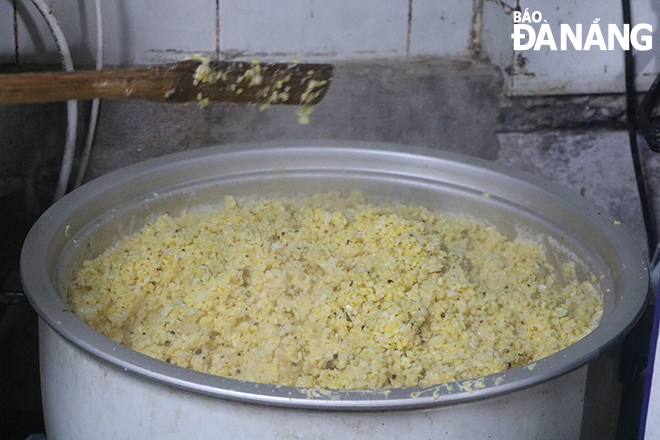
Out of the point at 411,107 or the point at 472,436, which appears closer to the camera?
the point at 472,436

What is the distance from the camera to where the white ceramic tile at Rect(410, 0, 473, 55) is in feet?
8.13

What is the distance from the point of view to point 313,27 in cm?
243

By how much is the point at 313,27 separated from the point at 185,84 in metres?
1.18

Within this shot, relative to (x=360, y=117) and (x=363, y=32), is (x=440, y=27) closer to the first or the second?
(x=363, y=32)

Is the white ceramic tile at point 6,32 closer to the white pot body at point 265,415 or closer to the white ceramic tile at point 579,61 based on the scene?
the white pot body at point 265,415

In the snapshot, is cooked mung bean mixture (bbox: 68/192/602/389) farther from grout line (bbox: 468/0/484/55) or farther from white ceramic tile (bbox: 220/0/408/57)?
grout line (bbox: 468/0/484/55)

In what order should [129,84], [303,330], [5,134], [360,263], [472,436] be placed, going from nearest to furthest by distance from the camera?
[472,436] < [129,84] < [303,330] < [360,263] < [5,134]

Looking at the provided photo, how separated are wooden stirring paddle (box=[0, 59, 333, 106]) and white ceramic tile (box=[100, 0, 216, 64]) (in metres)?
1.03

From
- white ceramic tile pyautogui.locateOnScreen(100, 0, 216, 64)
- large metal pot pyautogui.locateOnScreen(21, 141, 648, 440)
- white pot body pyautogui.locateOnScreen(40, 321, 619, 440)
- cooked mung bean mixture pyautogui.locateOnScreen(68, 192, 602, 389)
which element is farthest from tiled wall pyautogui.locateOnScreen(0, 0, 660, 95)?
white pot body pyautogui.locateOnScreen(40, 321, 619, 440)

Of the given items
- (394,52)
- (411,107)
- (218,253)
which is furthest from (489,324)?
(394,52)

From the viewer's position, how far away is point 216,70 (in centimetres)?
137

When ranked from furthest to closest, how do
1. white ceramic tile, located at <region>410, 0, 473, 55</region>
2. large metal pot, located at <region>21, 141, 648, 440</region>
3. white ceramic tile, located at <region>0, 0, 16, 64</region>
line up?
1. white ceramic tile, located at <region>410, 0, 473, 55</region>
2. white ceramic tile, located at <region>0, 0, 16, 64</region>
3. large metal pot, located at <region>21, 141, 648, 440</region>

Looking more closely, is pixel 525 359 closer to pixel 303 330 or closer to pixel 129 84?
pixel 303 330

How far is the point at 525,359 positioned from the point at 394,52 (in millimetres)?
1439
